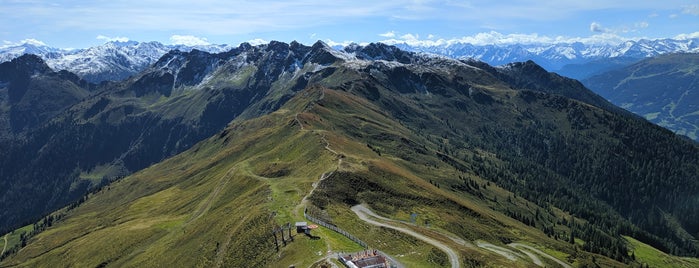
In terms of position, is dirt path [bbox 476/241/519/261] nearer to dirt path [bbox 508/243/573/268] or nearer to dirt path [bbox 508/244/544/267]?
dirt path [bbox 508/244/544/267]

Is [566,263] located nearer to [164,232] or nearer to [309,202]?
[309,202]

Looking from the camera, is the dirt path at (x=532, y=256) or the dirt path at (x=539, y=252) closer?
the dirt path at (x=532, y=256)

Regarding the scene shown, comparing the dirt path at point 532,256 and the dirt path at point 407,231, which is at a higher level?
the dirt path at point 407,231

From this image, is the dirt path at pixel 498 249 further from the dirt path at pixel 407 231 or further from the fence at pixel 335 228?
the fence at pixel 335 228

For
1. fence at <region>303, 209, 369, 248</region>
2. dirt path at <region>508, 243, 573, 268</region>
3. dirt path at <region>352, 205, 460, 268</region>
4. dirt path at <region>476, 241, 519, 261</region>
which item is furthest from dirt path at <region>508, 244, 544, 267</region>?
fence at <region>303, 209, 369, 248</region>

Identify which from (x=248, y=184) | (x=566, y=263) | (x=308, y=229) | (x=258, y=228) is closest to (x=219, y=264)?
(x=258, y=228)

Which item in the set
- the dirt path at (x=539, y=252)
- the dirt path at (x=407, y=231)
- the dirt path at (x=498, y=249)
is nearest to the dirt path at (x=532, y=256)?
the dirt path at (x=539, y=252)

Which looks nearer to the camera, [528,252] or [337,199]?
[337,199]

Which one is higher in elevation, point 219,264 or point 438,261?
point 438,261

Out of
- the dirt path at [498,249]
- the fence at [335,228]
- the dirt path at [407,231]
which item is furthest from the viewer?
the dirt path at [498,249]
